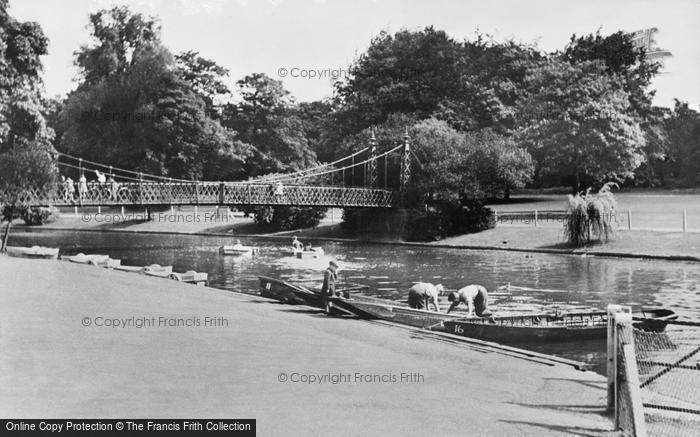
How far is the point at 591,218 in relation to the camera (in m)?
31.3

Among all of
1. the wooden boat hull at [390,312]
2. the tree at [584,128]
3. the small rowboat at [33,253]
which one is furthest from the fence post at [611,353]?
the tree at [584,128]

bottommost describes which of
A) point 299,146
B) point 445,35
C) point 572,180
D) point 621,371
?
point 621,371

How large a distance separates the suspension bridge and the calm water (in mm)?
2550

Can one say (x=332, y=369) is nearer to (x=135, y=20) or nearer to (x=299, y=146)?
(x=135, y=20)

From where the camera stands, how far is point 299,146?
59688 mm

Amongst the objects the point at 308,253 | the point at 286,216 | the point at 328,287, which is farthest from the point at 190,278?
the point at 286,216

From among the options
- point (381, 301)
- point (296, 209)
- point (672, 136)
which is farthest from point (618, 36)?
point (381, 301)

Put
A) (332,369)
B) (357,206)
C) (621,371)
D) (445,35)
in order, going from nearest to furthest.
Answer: (621,371), (332,369), (357,206), (445,35)

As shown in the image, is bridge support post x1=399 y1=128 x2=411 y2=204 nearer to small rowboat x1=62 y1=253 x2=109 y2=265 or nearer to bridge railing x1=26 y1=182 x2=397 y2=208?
bridge railing x1=26 y1=182 x2=397 y2=208

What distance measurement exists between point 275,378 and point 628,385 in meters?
4.40

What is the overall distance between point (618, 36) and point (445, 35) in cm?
1534

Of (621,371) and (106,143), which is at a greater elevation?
(106,143)

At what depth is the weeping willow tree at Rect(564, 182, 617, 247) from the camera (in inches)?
1227

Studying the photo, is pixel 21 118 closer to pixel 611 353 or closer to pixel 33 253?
pixel 33 253
